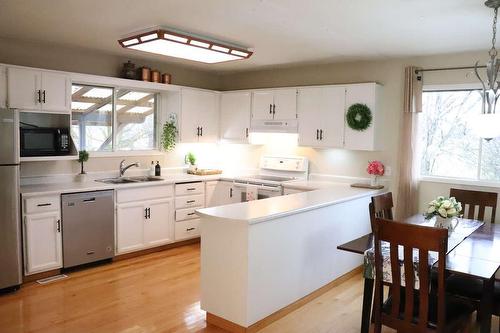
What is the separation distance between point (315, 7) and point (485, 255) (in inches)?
81.1

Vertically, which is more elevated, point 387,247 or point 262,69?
point 262,69

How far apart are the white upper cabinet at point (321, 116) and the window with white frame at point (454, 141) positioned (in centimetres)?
93

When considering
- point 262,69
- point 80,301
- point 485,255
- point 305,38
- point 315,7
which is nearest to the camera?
point 485,255

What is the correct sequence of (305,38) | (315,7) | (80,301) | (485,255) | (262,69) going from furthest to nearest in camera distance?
1. (262,69)
2. (305,38)
3. (80,301)
4. (315,7)
5. (485,255)

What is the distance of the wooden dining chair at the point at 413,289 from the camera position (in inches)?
90.0

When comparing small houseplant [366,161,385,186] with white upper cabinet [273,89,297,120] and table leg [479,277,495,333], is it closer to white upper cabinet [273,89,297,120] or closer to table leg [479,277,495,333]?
white upper cabinet [273,89,297,120]

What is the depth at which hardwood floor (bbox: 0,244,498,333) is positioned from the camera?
10.5ft

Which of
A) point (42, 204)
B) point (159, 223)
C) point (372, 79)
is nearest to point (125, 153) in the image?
point (159, 223)

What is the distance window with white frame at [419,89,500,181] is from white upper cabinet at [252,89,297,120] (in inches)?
63.0

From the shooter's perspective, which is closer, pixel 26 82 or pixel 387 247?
pixel 387 247

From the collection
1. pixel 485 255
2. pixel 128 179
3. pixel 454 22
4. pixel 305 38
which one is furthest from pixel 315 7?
pixel 128 179

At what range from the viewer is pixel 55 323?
3.23m

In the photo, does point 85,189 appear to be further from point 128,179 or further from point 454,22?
point 454,22

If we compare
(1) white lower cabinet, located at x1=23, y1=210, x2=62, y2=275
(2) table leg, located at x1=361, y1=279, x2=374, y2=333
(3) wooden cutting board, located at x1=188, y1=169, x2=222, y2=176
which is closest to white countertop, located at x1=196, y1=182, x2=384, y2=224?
(2) table leg, located at x1=361, y1=279, x2=374, y2=333
